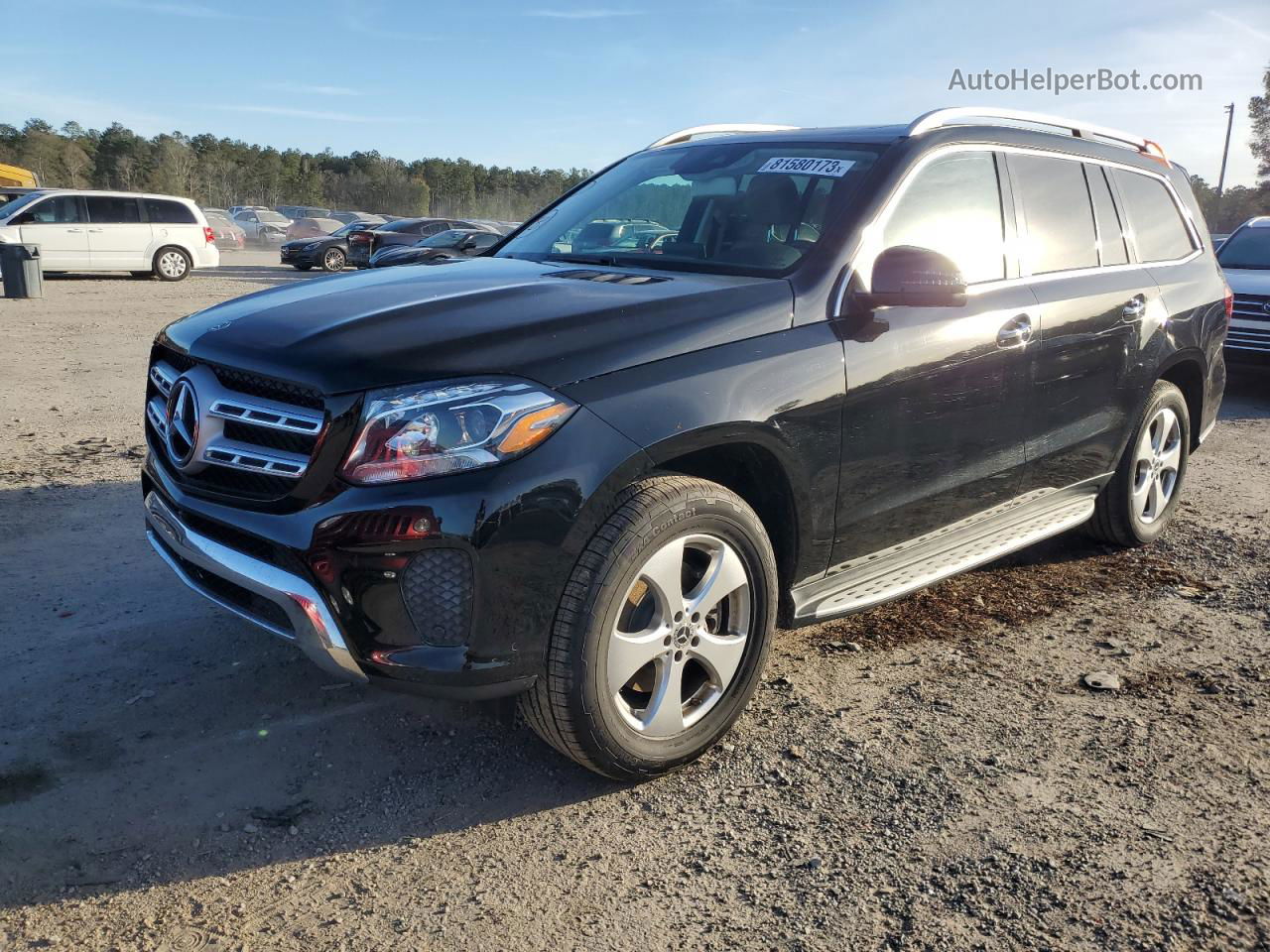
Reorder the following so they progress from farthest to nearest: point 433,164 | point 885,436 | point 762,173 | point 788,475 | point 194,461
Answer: point 433,164 < point 762,173 < point 885,436 < point 788,475 < point 194,461

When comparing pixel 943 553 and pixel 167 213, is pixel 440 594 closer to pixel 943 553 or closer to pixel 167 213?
pixel 943 553

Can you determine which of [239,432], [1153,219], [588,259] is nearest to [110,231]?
[588,259]

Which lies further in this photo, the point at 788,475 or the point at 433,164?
the point at 433,164

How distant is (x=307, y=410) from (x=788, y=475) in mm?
1380

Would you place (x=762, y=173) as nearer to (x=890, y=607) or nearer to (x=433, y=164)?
(x=890, y=607)

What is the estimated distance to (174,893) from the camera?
247 centimetres

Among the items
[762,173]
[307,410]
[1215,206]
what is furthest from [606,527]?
[1215,206]

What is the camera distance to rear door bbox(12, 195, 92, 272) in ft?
65.6

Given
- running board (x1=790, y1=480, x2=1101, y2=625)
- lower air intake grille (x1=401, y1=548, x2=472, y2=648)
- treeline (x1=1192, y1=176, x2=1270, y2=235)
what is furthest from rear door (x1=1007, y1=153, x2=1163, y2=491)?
treeline (x1=1192, y1=176, x2=1270, y2=235)

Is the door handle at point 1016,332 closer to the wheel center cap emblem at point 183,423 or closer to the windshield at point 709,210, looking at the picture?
the windshield at point 709,210

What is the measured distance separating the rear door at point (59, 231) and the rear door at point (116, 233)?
0.15m

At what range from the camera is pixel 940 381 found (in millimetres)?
3523

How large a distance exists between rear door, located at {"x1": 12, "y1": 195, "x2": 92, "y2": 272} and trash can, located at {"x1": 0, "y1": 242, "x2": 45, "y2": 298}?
10.8 feet

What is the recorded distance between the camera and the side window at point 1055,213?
412 cm
